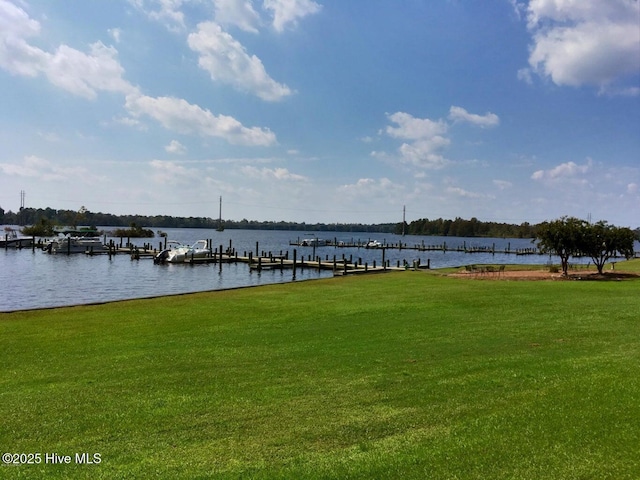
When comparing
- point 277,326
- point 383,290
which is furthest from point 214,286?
point 277,326

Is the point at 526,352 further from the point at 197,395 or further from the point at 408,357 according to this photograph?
the point at 197,395

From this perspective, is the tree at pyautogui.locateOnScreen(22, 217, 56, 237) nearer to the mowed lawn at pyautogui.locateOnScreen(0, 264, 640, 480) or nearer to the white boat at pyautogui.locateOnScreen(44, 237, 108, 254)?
the white boat at pyautogui.locateOnScreen(44, 237, 108, 254)

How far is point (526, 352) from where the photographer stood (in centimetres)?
990

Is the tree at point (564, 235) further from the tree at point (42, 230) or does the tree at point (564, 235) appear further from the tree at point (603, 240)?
the tree at point (42, 230)

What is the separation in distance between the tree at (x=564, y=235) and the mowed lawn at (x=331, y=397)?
17248mm

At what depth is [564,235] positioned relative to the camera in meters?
30.3

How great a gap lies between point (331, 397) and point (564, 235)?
2760 centimetres

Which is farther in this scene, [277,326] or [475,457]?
[277,326]

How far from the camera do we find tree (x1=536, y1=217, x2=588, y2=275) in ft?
98.8

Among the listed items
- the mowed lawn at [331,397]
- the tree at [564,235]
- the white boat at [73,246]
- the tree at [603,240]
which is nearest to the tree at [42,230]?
the white boat at [73,246]

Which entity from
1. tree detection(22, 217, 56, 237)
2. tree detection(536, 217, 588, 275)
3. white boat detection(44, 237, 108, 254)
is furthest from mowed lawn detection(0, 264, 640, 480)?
tree detection(22, 217, 56, 237)

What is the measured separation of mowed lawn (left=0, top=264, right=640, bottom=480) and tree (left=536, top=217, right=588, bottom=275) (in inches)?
679

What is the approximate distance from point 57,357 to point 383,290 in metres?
14.8

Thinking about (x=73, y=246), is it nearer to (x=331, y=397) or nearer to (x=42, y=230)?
(x=42, y=230)
